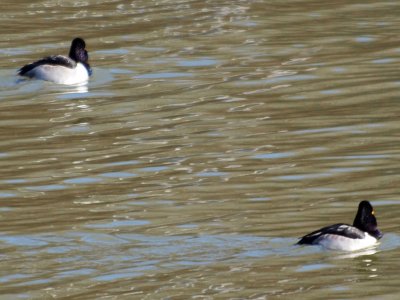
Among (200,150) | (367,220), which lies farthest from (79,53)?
(367,220)

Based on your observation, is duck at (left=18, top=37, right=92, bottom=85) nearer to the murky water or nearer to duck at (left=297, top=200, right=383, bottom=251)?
the murky water

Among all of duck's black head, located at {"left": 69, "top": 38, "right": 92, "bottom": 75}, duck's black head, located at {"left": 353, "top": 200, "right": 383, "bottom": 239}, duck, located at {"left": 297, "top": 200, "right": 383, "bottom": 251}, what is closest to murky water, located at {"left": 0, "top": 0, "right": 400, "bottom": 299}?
duck, located at {"left": 297, "top": 200, "right": 383, "bottom": 251}

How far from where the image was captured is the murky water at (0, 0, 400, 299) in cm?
1373

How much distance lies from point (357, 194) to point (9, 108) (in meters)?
7.15

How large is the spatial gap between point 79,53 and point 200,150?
5.83 metres

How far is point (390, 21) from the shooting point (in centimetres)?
2688

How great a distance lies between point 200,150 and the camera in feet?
60.8

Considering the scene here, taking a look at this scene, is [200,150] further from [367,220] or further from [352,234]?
[367,220]

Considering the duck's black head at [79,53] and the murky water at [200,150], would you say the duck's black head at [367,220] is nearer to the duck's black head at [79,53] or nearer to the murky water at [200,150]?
the murky water at [200,150]

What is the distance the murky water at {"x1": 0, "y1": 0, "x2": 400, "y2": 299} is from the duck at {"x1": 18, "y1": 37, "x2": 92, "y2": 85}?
19 centimetres

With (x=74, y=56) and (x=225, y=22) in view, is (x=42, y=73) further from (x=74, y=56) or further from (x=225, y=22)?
(x=225, y=22)

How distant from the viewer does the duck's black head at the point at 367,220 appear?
1448 centimetres

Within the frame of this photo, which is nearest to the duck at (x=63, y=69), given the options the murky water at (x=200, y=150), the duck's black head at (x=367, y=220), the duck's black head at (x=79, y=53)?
the duck's black head at (x=79, y=53)

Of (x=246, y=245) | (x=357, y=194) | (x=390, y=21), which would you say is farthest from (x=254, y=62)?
(x=246, y=245)
